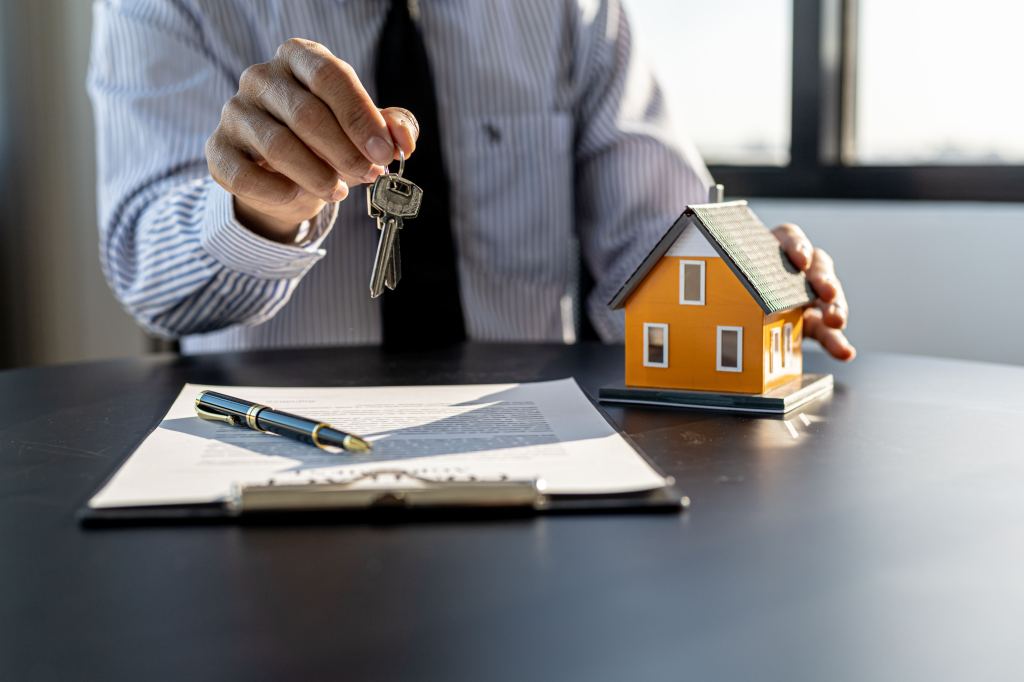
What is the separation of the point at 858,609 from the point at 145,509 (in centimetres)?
37

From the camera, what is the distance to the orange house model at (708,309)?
0.85 metres

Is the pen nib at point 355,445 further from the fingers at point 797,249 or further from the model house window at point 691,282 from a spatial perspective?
the fingers at point 797,249

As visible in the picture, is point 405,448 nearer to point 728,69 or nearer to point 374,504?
point 374,504

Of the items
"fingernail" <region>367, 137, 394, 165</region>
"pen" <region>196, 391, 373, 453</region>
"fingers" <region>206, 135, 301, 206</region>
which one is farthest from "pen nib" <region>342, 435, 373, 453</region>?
"fingers" <region>206, 135, 301, 206</region>

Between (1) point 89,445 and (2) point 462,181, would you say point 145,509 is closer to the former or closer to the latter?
(1) point 89,445

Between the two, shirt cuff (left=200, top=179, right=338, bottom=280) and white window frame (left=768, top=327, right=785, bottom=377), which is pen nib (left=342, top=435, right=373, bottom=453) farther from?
shirt cuff (left=200, top=179, right=338, bottom=280)

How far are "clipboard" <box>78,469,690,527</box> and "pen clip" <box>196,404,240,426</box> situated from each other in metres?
0.18

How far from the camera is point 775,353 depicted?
896 mm

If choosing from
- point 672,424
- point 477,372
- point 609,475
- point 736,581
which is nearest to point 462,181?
point 477,372

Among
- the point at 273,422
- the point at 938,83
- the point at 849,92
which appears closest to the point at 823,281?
the point at 273,422

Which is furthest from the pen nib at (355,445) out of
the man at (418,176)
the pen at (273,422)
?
the man at (418,176)

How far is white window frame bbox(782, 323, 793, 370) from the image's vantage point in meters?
0.92

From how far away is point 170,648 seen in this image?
1.41ft

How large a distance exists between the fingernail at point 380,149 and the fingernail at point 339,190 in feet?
0.31
